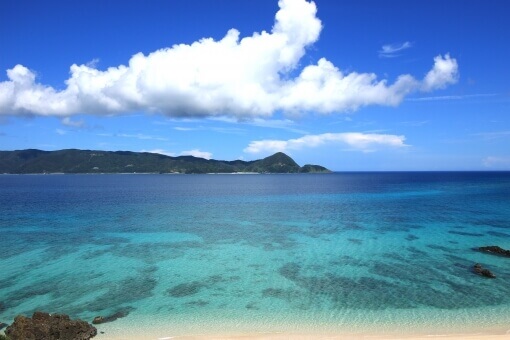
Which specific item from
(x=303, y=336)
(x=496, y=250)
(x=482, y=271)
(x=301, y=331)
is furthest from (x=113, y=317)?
(x=496, y=250)

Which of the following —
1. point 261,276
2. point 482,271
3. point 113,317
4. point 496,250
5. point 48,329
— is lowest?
point 113,317

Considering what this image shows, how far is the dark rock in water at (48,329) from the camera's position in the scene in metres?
20.6

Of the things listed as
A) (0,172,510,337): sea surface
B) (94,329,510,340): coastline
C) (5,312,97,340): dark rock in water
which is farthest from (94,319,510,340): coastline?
(5,312,97,340): dark rock in water

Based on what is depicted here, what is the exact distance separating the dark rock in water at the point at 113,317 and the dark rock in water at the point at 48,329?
1.73m

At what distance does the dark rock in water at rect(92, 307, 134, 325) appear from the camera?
24302 millimetres

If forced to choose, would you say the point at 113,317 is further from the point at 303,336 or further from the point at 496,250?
the point at 496,250

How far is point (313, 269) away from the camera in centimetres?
3678

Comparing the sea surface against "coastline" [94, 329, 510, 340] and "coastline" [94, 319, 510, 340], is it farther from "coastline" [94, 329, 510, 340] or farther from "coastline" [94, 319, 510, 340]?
"coastline" [94, 329, 510, 340]

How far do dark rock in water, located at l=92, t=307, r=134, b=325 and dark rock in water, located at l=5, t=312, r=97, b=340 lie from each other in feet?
5.68

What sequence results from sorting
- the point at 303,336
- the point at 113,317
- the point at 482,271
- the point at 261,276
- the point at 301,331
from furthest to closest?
the point at 261,276 < the point at 482,271 < the point at 113,317 < the point at 301,331 < the point at 303,336

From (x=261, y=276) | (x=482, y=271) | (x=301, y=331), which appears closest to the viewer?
(x=301, y=331)

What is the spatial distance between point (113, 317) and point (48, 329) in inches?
191

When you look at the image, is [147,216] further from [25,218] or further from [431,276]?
[431,276]

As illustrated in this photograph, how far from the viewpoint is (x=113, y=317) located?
82.8ft
